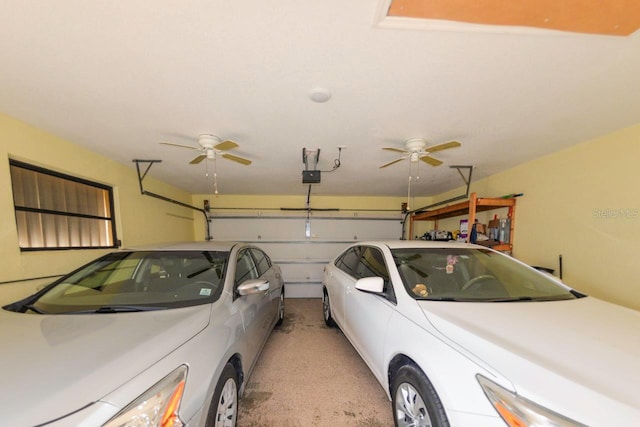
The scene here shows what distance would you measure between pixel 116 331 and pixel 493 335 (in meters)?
1.88

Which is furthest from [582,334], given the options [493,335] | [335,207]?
[335,207]

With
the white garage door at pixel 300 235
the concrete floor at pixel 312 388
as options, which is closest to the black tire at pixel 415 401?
the concrete floor at pixel 312 388

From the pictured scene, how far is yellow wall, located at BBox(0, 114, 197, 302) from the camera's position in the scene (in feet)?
6.49

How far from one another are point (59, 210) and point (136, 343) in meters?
2.74

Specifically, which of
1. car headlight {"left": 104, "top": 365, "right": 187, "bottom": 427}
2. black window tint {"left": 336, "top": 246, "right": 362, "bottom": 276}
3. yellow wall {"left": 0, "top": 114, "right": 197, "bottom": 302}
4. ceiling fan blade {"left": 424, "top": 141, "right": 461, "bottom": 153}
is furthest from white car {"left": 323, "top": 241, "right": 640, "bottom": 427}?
yellow wall {"left": 0, "top": 114, "right": 197, "bottom": 302}

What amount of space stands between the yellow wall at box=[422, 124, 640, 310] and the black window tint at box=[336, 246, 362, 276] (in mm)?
2539

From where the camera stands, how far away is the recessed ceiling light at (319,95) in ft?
5.28

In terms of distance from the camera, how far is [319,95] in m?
1.66

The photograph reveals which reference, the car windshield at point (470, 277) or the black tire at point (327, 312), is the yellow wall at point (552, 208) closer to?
the car windshield at point (470, 277)

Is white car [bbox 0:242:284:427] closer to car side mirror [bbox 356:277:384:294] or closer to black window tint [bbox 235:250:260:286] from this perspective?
black window tint [bbox 235:250:260:286]

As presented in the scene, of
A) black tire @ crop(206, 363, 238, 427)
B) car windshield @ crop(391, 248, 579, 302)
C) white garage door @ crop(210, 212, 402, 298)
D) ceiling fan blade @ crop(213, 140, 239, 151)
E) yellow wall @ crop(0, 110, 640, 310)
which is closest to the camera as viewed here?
black tire @ crop(206, 363, 238, 427)

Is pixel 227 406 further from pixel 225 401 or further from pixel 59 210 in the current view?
pixel 59 210

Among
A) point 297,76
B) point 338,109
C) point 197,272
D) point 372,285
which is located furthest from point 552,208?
point 197,272

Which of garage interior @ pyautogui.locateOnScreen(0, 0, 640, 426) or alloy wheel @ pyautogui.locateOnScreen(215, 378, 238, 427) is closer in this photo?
garage interior @ pyautogui.locateOnScreen(0, 0, 640, 426)
